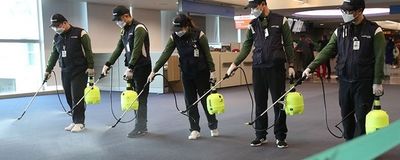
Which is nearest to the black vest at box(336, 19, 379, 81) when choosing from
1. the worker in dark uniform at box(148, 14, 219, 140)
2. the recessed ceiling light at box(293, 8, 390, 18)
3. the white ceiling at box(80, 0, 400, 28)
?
the worker in dark uniform at box(148, 14, 219, 140)

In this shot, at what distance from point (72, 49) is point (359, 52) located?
3247 millimetres

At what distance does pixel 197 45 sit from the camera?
172 inches

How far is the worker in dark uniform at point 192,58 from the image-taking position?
171 inches

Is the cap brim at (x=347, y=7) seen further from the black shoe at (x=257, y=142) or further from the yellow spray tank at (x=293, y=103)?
the black shoe at (x=257, y=142)

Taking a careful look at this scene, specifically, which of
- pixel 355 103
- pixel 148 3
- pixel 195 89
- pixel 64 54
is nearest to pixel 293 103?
pixel 355 103

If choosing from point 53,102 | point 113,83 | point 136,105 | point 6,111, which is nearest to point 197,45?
point 136,105

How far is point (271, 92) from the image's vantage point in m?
3.97

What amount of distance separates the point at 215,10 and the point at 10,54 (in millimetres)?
5496

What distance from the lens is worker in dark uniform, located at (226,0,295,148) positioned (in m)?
3.89

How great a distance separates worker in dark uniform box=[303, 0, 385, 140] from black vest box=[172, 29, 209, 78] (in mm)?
1511

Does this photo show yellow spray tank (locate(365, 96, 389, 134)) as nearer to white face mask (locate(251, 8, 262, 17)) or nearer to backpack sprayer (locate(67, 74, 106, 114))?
white face mask (locate(251, 8, 262, 17))

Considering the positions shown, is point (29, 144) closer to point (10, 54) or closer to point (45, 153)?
point (45, 153)

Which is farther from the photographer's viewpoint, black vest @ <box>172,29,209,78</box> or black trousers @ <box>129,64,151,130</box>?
black trousers @ <box>129,64,151,130</box>

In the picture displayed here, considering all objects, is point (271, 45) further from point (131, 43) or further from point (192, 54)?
point (131, 43)
